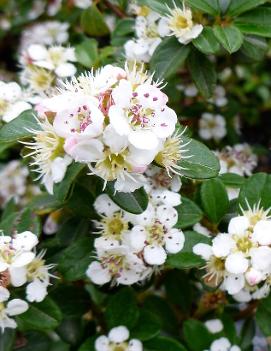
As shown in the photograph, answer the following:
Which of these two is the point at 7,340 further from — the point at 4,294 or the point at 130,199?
the point at 130,199

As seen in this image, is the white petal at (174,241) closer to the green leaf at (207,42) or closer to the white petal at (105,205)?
the white petal at (105,205)

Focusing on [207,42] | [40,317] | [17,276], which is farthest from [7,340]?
[207,42]

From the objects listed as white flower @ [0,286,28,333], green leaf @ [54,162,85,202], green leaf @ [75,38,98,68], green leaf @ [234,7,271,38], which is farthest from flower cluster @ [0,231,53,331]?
green leaf @ [234,7,271,38]

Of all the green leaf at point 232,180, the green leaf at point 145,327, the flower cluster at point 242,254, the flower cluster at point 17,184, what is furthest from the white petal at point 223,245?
the flower cluster at point 17,184

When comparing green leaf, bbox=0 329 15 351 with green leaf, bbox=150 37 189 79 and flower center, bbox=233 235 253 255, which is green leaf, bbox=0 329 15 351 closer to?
flower center, bbox=233 235 253 255

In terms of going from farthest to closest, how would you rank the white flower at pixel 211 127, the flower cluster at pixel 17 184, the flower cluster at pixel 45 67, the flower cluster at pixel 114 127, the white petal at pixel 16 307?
the flower cluster at pixel 17 184 → the white flower at pixel 211 127 → the flower cluster at pixel 45 67 → the white petal at pixel 16 307 → the flower cluster at pixel 114 127
